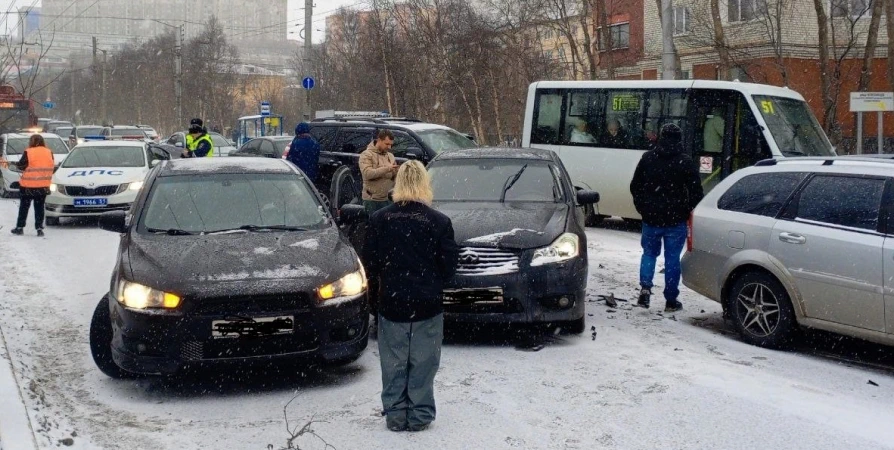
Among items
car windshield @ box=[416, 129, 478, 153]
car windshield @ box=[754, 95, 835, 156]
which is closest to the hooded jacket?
car windshield @ box=[754, 95, 835, 156]

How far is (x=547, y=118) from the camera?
19.5 m

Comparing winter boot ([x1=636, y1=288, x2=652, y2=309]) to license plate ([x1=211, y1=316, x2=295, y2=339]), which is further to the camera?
winter boot ([x1=636, y1=288, x2=652, y2=309])

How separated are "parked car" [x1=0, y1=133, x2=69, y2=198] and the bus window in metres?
11.6

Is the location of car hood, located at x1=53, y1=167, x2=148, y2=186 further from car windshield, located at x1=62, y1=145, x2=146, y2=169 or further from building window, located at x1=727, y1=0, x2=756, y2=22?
building window, located at x1=727, y1=0, x2=756, y2=22

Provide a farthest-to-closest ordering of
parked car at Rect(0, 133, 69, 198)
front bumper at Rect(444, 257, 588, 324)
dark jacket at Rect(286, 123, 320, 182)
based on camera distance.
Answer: parked car at Rect(0, 133, 69, 198), dark jacket at Rect(286, 123, 320, 182), front bumper at Rect(444, 257, 588, 324)

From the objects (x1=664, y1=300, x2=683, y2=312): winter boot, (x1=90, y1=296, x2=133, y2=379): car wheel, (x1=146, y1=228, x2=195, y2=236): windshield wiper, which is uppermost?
(x1=146, y1=228, x2=195, y2=236): windshield wiper

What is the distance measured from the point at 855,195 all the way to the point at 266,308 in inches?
179

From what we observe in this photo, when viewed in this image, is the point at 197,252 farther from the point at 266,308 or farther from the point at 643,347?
the point at 643,347

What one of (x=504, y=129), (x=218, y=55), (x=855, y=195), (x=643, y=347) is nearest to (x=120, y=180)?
(x=643, y=347)

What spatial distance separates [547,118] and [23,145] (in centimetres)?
1423

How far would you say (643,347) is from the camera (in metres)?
8.27

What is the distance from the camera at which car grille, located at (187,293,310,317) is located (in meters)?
6.51

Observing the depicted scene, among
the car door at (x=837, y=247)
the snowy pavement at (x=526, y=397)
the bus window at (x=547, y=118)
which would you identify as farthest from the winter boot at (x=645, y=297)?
the bus window at (x=547, y=118)

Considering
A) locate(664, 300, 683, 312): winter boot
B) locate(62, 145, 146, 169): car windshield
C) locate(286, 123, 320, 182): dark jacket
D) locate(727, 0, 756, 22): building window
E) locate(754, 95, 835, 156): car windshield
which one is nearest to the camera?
locate(664, 300, 683, 312): winter boot
